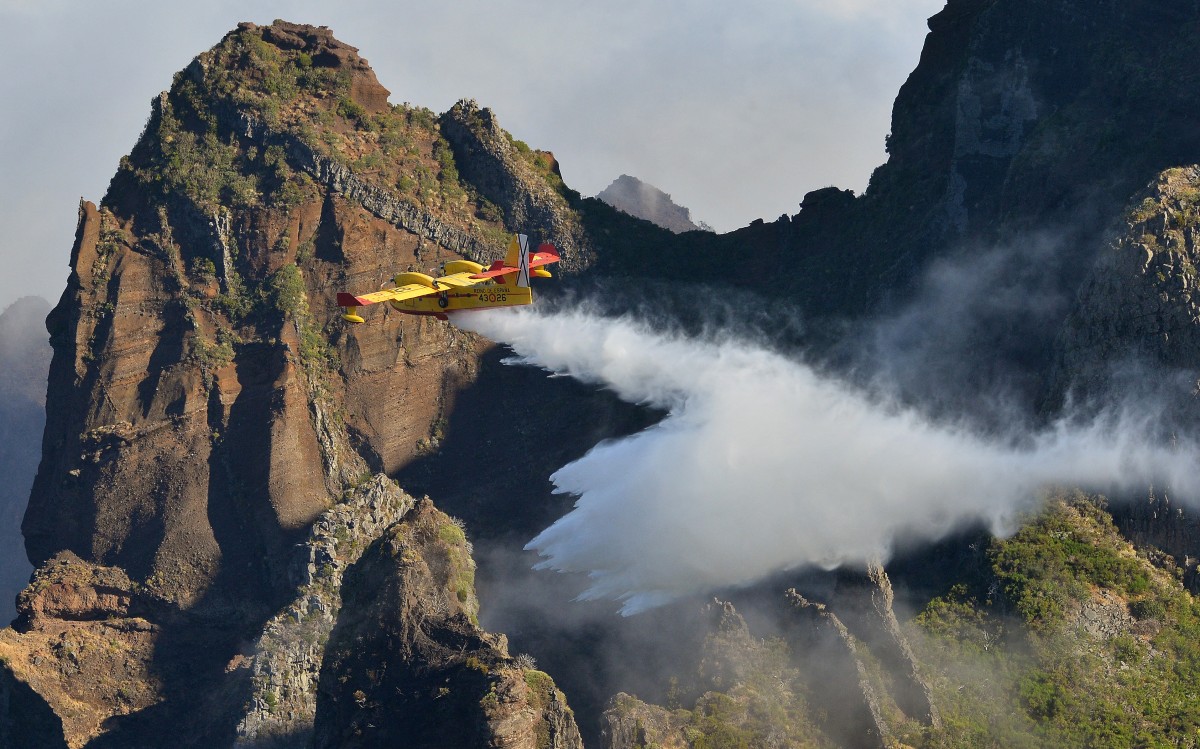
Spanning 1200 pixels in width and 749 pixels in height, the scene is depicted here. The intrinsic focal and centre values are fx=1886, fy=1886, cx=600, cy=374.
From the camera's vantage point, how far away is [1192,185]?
258ft

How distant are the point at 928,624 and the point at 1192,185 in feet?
73.1

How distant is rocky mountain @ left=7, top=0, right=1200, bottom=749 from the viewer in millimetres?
69250

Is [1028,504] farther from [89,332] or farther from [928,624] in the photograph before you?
[89,332]

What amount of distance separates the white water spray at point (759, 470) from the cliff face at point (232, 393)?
7.31m

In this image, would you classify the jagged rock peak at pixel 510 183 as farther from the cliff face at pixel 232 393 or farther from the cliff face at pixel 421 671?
the cliff face at pixel 421 671

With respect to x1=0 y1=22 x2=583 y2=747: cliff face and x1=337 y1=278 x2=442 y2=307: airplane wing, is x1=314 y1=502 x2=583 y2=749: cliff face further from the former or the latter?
x1=0 y1=22 x2=583 y2=747: cliff face

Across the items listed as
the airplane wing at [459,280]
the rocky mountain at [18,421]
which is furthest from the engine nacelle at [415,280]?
the rocky mountain at [18,421]

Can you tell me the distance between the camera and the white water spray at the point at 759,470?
76875 mm

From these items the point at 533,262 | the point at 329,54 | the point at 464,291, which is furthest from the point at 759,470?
the point at 329,54

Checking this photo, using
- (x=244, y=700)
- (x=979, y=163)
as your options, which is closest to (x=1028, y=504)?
(x=979, y=163)

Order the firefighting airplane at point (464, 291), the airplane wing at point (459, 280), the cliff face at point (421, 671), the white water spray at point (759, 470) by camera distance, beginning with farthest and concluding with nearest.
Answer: the airplane wing at point (459, 280), the firefighting airplane at point (464, 291), the white water spray at point (759, 470), the cliff face at point (421, 671)

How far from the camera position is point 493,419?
9194cm

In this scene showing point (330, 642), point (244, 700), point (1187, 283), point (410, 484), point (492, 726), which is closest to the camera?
point (492, 726)

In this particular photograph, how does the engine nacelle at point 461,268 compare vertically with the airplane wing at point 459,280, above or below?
above
